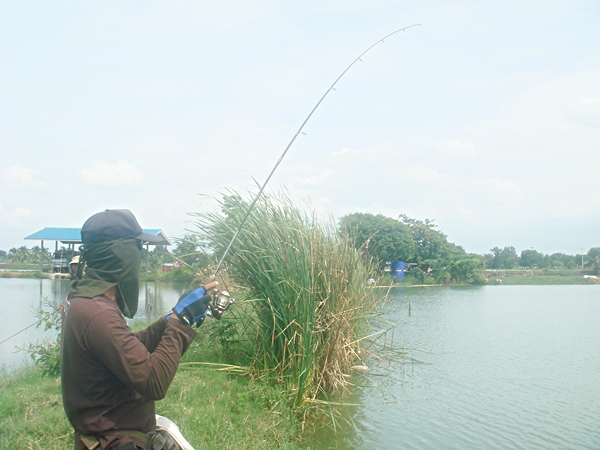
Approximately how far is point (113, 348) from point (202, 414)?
349 centimetres

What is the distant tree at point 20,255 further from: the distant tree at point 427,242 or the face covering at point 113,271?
the face covering at point 113,271

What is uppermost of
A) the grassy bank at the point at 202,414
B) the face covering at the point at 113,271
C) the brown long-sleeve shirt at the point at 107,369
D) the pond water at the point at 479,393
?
the face covering at the point at 113,271

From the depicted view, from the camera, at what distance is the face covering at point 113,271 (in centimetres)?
234

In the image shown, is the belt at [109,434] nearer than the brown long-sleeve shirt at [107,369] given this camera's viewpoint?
No

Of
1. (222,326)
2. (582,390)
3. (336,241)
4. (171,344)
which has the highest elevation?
(336,241)

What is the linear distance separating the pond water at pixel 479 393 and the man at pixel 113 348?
13.8 feet

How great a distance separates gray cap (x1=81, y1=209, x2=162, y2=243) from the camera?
240 centimetres

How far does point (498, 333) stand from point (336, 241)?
10.2 meters

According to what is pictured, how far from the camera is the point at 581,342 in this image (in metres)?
15.2

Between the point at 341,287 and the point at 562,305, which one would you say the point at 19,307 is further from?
the point at 562,305

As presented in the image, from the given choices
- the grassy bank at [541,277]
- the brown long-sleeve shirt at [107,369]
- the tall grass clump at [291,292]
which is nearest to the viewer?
the brown long-sleeve shirt at [107,369]

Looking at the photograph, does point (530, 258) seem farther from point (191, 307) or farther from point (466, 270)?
point (191, 307)

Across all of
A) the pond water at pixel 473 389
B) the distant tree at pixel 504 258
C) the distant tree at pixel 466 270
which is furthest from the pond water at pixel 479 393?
the distant tree at pixel 504 258

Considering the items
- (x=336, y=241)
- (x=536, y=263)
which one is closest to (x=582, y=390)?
(x=336, y=241)
